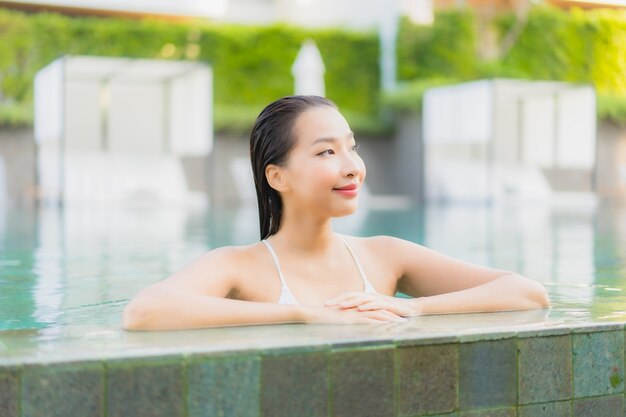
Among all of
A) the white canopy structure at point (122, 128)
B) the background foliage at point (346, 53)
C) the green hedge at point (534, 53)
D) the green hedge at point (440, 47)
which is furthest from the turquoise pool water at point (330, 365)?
the green hedge at point (440, 47)

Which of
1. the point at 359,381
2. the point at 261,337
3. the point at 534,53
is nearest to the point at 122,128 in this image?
the point at 534,53

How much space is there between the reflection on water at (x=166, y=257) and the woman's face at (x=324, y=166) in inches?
24.4

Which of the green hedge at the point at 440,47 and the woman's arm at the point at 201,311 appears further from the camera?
the green hedge at the point at 440,47

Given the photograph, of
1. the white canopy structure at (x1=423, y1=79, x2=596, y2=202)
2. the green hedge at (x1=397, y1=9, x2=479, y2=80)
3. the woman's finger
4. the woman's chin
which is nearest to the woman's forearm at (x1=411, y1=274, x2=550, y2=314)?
the woman's finger

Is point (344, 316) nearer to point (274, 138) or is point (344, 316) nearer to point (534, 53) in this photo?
point (274, 138)

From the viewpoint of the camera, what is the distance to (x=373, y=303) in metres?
2.40

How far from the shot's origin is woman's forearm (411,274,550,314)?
8.30 ft

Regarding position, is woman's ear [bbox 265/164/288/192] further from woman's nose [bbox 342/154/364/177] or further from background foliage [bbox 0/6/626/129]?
background foliage [bbox 0/6/626/129]

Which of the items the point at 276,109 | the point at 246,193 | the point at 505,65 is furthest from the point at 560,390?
the point at 505,65

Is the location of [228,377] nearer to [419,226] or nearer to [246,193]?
[419,226]

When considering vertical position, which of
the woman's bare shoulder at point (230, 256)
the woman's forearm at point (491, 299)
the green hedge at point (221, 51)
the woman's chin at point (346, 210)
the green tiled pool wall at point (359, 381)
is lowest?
the green tiled pool wall at point (359, 381)

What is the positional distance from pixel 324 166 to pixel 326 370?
2.43 ft

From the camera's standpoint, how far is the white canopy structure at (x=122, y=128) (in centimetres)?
1644

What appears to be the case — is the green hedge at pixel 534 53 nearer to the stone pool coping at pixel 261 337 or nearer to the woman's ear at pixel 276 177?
the woman's ear at pixel 276 177
